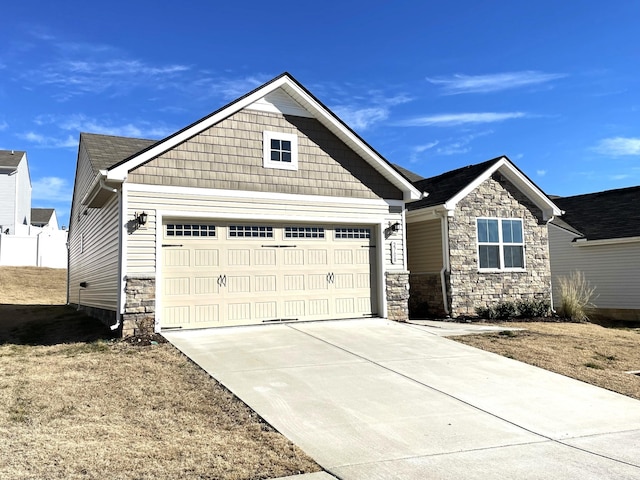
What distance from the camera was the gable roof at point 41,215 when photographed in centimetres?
5256

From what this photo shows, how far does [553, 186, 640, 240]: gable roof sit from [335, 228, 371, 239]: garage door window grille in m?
11.1

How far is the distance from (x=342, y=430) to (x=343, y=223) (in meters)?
8.09

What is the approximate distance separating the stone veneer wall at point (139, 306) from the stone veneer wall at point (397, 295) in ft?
19.0

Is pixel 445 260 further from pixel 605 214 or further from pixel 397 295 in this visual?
pixel 605 214

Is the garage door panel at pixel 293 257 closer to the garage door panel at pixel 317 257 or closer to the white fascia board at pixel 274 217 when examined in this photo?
the garage door panel at pixel 317 257

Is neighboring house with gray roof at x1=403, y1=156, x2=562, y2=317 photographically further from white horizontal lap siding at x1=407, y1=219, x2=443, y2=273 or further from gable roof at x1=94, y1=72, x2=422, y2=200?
gable roof at x1=94, y1=72, x2=422, y2=200

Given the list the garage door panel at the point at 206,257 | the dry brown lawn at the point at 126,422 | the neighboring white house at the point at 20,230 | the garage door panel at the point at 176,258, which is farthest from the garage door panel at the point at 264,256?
the neighboring white house at the point at 20,230

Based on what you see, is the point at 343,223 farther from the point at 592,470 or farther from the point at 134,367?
the point at 592,470

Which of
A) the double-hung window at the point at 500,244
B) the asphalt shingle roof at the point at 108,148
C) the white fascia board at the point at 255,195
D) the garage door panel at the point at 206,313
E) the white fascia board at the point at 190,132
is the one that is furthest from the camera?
the double-hung window at the point at 500,244

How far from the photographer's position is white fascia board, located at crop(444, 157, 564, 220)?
15.9 m

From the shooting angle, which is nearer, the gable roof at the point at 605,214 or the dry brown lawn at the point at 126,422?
the dry brown lawn at the point at 126,422

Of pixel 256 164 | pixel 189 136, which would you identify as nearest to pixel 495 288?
pixel 256 164

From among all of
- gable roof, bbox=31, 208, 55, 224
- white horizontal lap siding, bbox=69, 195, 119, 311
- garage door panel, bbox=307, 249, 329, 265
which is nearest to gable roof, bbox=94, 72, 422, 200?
white horizontal lap siding, bbox=69, 195, 119, 311

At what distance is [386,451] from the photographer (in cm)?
524
